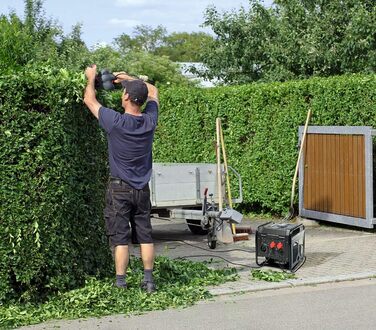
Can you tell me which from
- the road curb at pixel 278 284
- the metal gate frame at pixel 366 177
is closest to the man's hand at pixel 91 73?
the road curb at pixel 278 284

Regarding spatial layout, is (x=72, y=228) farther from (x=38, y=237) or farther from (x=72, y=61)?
(x=72, y=61)

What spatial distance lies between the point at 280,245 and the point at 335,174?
4643 mm

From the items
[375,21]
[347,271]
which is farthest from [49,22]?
[347,271]

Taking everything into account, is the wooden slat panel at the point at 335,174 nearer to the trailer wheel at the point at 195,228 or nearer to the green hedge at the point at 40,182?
the trailer wheel at the point at 195,228

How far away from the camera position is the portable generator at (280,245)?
8.58m

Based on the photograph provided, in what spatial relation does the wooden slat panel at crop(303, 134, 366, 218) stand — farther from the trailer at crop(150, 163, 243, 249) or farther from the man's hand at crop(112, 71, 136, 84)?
the man's hand at crop(112, 71, 136, 84)

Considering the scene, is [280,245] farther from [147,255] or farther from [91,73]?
[91,73]

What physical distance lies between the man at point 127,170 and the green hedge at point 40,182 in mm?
282

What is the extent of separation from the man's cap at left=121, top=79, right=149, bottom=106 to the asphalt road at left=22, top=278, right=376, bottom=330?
2023 millimetres

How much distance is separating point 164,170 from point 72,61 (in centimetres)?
1754

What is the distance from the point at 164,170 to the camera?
38.4 feet

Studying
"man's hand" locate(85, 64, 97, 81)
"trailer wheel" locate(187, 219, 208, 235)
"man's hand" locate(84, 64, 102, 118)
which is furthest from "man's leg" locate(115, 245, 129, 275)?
"trailer wheel" locate(187, 219, 208, 235)

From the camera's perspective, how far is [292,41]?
64.1 ft

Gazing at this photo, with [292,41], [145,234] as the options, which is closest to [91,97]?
[145,234]
